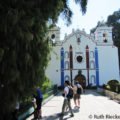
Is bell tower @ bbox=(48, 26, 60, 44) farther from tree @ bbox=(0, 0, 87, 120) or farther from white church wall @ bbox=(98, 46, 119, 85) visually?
white church wall @ bbox=(98, 46, 119, 85)

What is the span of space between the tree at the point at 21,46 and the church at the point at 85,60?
42068 mm

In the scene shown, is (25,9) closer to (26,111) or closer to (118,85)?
(26,111)

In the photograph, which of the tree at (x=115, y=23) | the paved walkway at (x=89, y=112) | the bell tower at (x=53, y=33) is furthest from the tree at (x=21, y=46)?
the tree at (x=115, y=23)

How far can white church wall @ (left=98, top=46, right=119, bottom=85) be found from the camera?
5209cm

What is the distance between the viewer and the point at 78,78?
52.2m

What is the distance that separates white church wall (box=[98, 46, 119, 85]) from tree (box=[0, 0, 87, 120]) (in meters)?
43.2

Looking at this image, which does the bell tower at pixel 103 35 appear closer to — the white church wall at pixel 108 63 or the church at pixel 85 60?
the church at pixel 85 60

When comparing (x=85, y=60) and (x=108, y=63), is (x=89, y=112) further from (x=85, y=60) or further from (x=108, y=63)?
(x=108, y=63)

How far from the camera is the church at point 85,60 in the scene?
5175cm

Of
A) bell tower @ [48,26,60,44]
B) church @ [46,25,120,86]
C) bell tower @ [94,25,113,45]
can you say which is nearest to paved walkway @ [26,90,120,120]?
bell tower @ [48,26,60,44]

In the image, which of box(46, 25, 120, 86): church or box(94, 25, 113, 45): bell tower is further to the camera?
box(94, 25, 113, 45): bell tower

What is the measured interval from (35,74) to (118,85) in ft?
88.4

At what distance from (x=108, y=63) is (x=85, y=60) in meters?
3.93

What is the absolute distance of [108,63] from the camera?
52.7 meters
